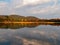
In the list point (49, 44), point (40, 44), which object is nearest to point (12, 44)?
point (40, 44)

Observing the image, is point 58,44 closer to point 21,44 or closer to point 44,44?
point 44,44

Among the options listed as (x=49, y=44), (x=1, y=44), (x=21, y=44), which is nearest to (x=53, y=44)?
(x=49, y=44)

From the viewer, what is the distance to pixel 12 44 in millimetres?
23891

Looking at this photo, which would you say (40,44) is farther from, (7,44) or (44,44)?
(7,44)

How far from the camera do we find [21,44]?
23.6 m

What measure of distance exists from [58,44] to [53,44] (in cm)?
85

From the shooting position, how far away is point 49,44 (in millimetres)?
23859

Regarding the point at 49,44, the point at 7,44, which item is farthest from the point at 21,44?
the point at 49,44

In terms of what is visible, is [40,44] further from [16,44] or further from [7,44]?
[7,44]

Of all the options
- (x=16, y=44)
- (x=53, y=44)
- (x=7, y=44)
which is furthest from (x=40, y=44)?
(x=7, y=44)

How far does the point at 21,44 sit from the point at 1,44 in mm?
3369

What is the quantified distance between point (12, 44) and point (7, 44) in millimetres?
901

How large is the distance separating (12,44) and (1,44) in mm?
1836

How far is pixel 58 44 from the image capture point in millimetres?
23484
